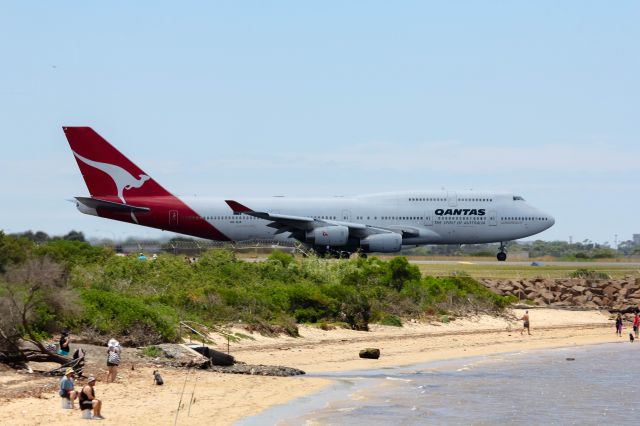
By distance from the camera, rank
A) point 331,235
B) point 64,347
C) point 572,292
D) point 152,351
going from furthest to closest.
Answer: point 331,235 → point 572,292 → point 152,351 → point 64,347

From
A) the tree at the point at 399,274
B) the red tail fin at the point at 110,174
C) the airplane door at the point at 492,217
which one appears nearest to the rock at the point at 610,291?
the airplane door at the point at 492,217

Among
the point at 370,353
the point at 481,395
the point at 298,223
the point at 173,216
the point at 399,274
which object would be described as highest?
the point at 173,216

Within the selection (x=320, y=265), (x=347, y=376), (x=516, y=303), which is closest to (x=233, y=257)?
(x=320, y=265)

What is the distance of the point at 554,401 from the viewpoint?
25391 millimetres

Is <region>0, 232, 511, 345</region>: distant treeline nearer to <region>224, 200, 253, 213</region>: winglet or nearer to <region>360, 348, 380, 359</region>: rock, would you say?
<region>360, 348, 380, 359</region>: rock

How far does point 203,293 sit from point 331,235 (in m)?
25.4

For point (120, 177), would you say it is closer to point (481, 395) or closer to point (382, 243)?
point (382, 243)

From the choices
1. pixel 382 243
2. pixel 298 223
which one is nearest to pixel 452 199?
pixel 382 243

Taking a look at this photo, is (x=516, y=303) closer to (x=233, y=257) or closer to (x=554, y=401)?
(x=233, y=257)

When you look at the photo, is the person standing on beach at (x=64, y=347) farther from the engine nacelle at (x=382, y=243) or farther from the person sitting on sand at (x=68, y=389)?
the engine nacelle at (x=382, y=243)

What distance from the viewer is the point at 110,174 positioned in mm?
64312

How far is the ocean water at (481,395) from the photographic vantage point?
73.7ft

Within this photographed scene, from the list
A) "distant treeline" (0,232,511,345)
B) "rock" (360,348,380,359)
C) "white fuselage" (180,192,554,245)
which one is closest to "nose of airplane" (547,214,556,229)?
"white fuselage" (180,192,554,245)

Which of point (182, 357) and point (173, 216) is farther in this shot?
point (173, 216)
